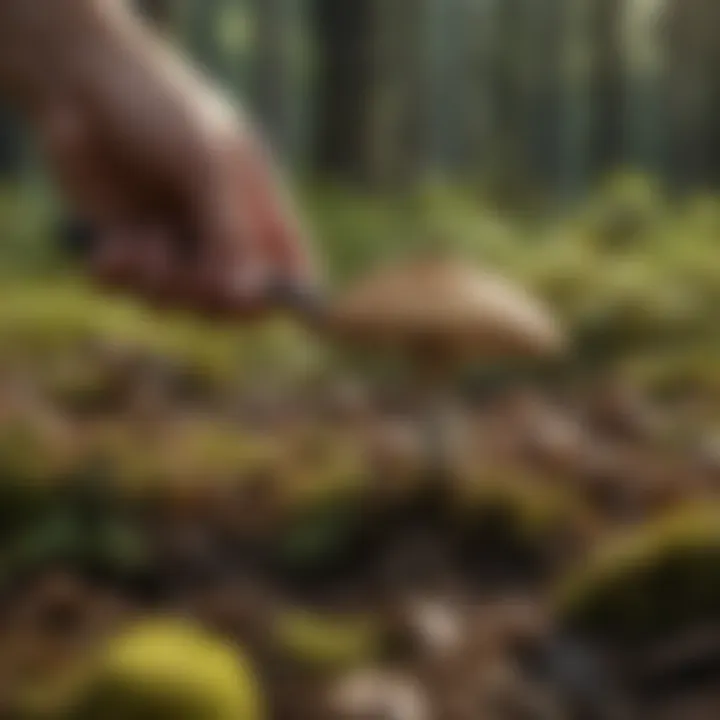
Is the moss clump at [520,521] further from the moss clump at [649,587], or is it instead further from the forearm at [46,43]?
the forearm at [46,43]

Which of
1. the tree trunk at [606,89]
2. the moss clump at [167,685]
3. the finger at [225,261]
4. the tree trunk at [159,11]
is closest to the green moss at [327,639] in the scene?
the moss clump at [167,685]

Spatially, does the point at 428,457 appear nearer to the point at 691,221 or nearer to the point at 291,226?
the point at 291,226

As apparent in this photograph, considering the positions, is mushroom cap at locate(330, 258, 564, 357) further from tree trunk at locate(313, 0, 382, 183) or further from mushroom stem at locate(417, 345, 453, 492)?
tree trunk at locate(313, 0, 382, 183)

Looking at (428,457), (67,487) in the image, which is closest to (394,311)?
(428,457)

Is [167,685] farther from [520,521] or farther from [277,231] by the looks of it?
[277,231]

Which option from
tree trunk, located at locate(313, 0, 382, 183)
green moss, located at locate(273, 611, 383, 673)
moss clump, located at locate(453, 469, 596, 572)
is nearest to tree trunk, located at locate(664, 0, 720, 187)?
tree trunk, located at locate(313, 0, 382, 183)

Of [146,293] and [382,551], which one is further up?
[146,293]

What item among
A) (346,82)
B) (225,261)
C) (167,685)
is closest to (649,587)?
(167,685)
